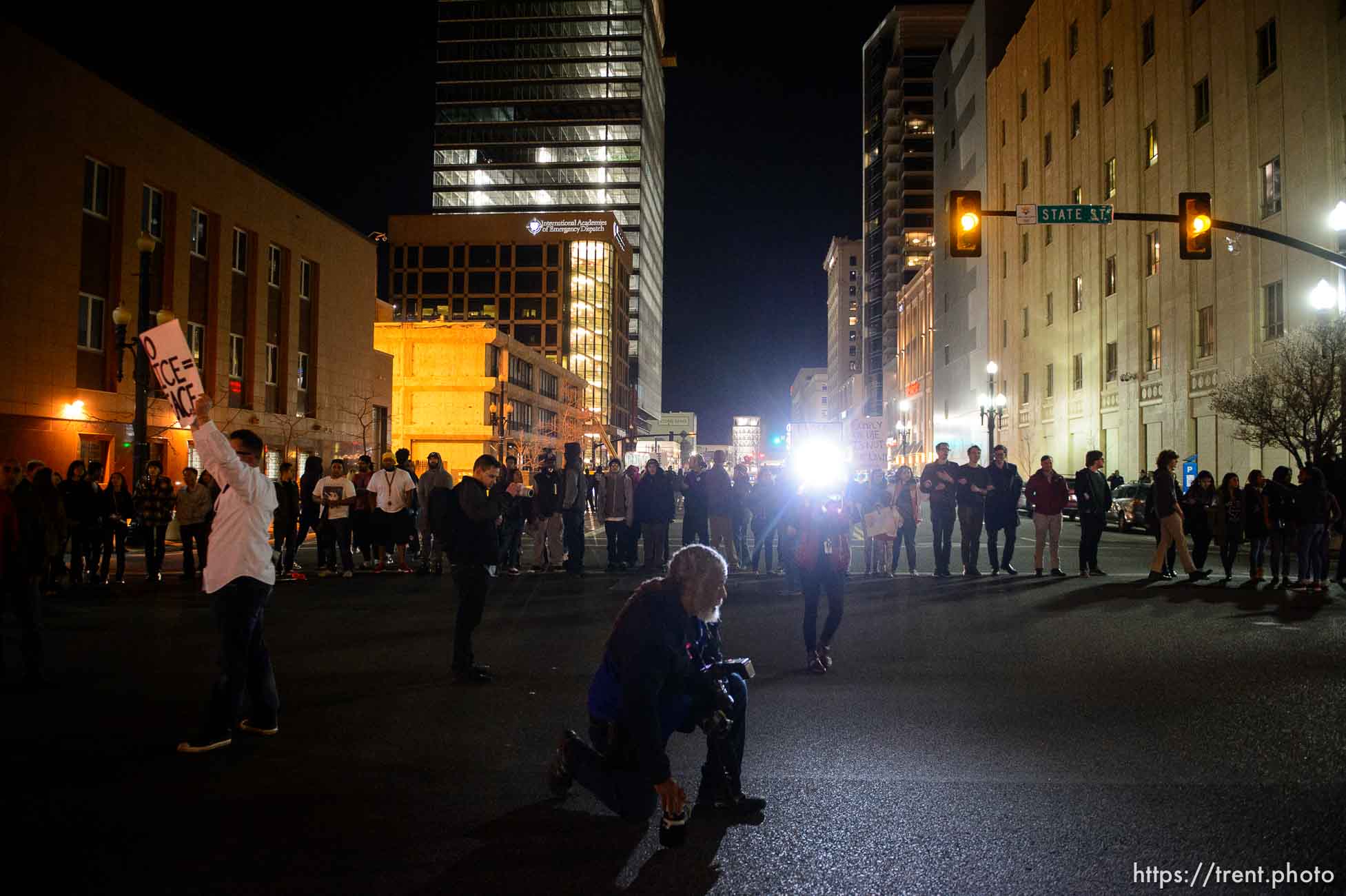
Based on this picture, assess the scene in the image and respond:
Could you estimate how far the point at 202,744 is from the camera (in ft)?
19.4

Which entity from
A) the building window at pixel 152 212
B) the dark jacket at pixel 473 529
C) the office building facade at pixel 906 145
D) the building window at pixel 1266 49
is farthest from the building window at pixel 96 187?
the office building facade at pixel 906 145

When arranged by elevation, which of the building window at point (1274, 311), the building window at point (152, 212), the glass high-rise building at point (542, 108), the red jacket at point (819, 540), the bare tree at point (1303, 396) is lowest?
the red jacket at point (819, 540)

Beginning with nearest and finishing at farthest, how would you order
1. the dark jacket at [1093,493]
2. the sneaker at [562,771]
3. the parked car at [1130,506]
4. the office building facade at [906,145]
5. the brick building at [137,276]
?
the sneaker at [562,771]
the dark jacket at [1093,493]
the brick building at [137,276]
the parked car at [1130,506]
the office building facade at [906,145]

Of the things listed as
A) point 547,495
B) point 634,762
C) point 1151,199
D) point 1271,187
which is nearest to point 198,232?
point 547,495

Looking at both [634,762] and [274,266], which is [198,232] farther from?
[634,762]

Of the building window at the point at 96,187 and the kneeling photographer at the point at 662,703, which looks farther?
the building window at the point at 96,187

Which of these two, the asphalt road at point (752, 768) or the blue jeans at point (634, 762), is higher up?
the blue jeans at point (634, 762)

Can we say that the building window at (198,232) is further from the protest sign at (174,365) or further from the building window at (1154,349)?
the building window at (1154,349)

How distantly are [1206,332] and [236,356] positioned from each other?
3471 centimetres

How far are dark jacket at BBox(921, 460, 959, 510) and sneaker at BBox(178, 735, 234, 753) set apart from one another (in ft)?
40.9

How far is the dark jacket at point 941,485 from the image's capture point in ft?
53.5

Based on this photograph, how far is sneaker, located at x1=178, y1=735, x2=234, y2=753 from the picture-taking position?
5875 millimetres

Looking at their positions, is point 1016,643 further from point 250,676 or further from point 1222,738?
point 250,676

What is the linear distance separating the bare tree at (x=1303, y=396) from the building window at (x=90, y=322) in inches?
1196
